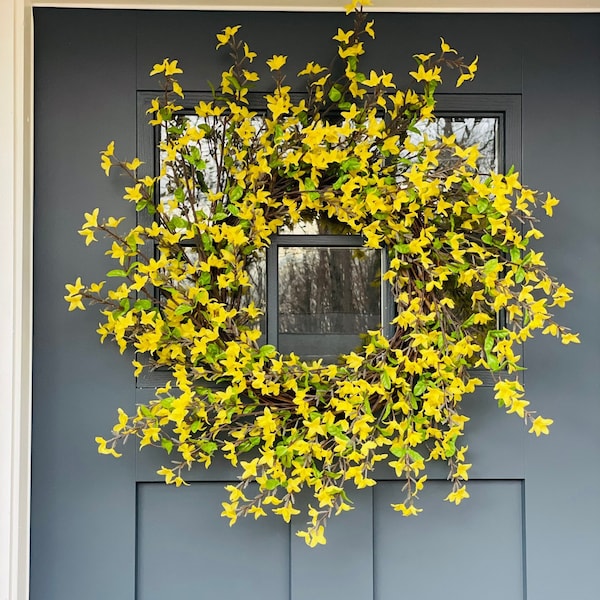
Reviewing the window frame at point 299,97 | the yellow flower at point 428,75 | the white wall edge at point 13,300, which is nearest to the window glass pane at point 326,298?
the window frame at point 299,97

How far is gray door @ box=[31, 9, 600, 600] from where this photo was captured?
1.42 meters

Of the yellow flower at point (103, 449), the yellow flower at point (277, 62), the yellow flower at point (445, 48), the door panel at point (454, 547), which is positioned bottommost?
the door panel at point (454, 547)

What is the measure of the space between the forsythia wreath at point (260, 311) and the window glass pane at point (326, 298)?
6 centimetres

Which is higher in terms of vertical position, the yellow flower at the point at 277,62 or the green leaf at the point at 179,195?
the yellow flower at the point at 277,62

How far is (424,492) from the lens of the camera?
1.46 metres

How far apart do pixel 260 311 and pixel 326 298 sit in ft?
0.60

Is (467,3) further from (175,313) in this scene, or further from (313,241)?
(175,313)

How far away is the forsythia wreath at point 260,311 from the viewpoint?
1280 mm

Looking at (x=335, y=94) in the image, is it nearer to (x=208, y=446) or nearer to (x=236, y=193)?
(x=236, y=193)

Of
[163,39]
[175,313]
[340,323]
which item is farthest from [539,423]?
[163,39]

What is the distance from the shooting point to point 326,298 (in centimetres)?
147

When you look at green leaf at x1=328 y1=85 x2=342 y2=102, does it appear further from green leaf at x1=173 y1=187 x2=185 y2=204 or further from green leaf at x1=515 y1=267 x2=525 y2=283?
green leaf at x1=515 y1=267 x2=525 y2=283

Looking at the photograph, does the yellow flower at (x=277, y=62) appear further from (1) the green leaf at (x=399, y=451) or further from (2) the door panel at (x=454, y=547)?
(2) the door panel at (x=454, y=547)

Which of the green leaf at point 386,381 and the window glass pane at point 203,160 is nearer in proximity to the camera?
the green leaf at point 386,381
